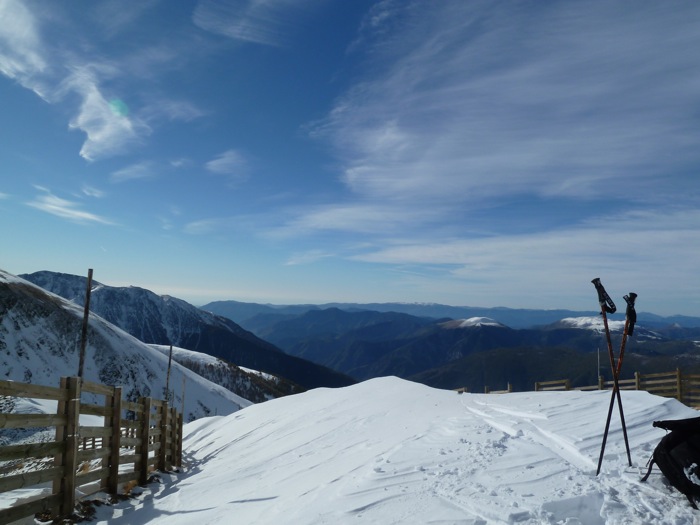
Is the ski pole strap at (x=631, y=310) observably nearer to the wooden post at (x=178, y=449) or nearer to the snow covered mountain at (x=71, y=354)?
the wooden post at (x=178, y=449)

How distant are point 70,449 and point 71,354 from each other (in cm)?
10228

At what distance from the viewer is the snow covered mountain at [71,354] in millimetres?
81438

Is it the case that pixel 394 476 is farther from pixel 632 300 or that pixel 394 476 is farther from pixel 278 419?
pixel 278 419

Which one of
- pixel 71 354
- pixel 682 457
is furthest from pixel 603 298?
pixel 71 354

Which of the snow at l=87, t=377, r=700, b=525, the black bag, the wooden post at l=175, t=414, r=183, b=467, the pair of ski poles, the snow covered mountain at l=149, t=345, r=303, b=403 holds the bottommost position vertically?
the snow covered mountain at l=149, t=345, r=303, b=403

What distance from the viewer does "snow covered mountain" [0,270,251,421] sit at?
8144 cm

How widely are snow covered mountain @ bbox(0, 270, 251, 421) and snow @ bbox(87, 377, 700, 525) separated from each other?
8237 cm

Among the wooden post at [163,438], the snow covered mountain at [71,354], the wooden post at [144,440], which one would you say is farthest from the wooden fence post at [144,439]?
the snow covered mountain at [71,354]

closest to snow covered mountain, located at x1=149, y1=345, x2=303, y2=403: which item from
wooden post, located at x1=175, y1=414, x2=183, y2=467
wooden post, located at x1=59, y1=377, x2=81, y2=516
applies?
wooden post, located at x1=175, y1=414, x2=183, y2=467

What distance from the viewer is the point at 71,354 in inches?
3656

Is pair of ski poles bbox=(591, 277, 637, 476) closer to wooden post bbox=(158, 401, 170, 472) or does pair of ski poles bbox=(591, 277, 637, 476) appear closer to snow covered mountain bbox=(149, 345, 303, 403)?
wooden post bbox=(158, 401, 170, 472)

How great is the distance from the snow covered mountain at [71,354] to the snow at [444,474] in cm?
8237

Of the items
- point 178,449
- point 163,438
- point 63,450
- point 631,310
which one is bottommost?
point 178,449

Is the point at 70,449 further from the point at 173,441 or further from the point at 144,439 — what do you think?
the point at 173,441
